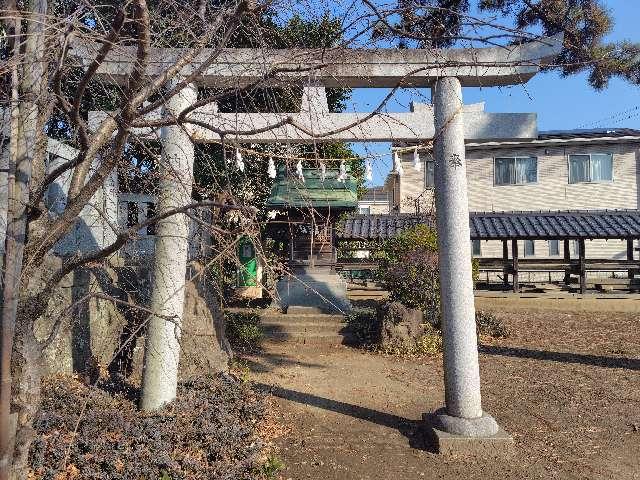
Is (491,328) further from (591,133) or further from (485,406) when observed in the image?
(591,133)

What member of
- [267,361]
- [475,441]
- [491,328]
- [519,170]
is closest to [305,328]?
[267,361]

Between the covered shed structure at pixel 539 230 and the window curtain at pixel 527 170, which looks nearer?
the covered shed structure at pixel 539 230

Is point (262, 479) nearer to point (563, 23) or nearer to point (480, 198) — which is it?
point (563, 23)

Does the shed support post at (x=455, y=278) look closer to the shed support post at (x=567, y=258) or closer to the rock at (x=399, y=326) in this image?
the rock at (x=399, y=326)

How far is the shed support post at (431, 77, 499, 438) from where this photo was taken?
517 centimetres

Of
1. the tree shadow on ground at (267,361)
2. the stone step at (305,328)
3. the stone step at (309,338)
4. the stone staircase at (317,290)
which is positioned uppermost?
the stone staircase at (317,290)

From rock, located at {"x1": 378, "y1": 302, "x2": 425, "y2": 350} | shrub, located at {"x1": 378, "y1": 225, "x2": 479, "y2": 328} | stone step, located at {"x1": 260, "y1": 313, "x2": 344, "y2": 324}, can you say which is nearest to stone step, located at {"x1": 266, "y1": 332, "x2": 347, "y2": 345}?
stone step, located at {"x1": 260, "y1": 313, "x2": 344, "y2": 324}

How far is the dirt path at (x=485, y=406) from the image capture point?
4.70 m

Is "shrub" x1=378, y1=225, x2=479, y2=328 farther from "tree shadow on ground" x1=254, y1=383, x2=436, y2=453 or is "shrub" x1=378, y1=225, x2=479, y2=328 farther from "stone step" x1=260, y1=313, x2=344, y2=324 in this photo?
"tree shadow on ground" x1=254, y1=383, x2=436, y2=453

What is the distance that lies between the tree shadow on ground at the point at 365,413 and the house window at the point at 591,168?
55.6 feet

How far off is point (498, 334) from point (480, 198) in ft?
34.1

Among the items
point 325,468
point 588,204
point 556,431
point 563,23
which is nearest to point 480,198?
point 588,204

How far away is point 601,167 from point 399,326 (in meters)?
14.1

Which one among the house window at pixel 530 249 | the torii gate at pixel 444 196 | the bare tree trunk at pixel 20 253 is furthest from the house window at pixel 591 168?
the bare tree trunk at pixel 20 253
